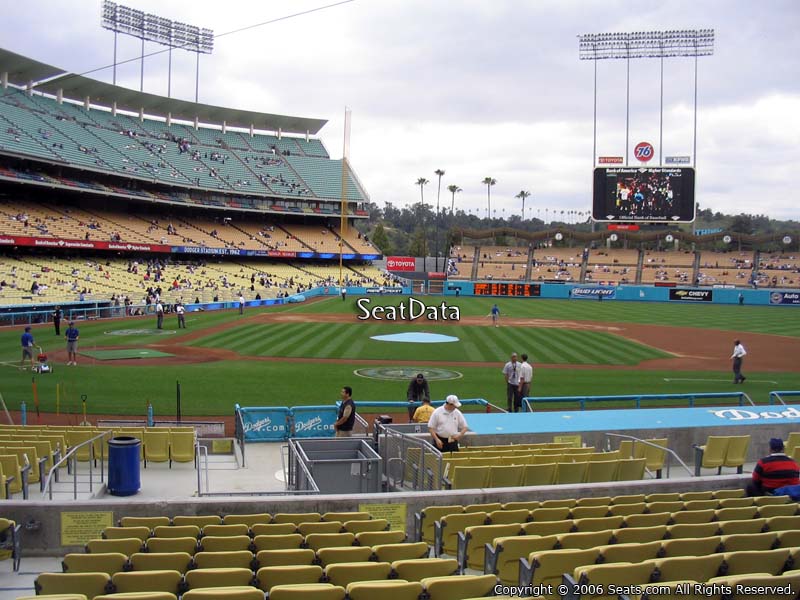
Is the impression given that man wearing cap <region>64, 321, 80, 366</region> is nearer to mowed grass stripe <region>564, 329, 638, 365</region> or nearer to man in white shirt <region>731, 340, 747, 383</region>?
mowed grass stripe <region>564, 329, 638, 365</region>

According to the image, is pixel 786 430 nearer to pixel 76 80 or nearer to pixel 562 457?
pixel 562 457

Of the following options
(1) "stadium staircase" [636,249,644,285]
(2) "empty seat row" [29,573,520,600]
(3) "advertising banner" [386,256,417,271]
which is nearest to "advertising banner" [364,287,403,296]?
(3) "advertising banner" [386,256,417,271]

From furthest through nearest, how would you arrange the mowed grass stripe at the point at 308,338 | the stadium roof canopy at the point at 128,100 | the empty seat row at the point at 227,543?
the stadium roof canopy at the point at 128,100
the mowed grass stripe at the point at 308,338
the empty seat row at the point at 227,543

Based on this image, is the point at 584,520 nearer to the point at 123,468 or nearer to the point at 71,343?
the point at 123,468

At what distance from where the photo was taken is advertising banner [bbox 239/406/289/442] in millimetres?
15656

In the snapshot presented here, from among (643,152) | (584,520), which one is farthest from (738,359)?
(643,152)

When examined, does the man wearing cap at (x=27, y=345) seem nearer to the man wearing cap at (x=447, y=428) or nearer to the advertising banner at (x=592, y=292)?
the man wearing cap at (x=447, y=428)

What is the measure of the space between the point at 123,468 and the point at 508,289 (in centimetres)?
7007

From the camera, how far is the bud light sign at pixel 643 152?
66875mm

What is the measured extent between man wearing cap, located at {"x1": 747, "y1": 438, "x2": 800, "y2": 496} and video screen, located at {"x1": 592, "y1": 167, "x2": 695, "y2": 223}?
56178 millimetres

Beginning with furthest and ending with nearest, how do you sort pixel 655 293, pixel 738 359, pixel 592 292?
pixel 592 292
pixel 655 293
pixel 738 359

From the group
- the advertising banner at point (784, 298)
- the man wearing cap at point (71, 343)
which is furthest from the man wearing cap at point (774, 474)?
the advertising banner at point (784, 298)

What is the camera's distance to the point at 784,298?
223ft

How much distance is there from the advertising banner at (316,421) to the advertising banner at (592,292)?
62694mm
